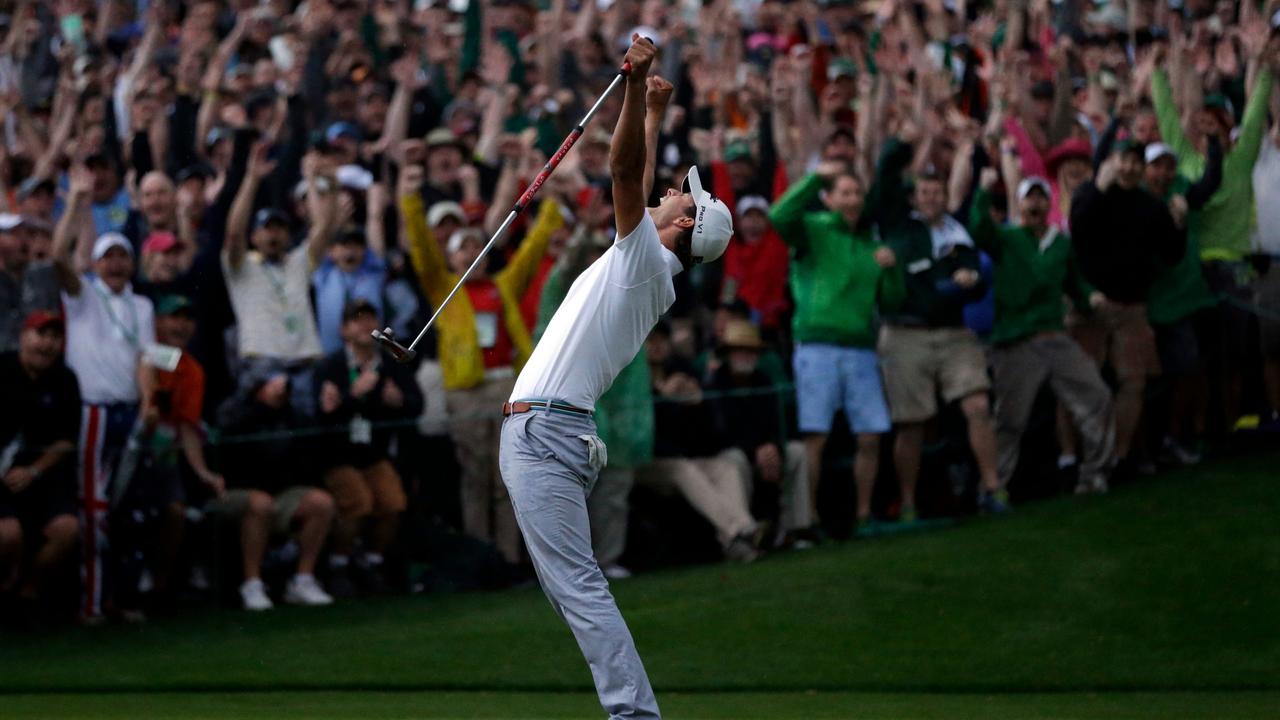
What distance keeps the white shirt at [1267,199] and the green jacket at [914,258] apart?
2675 mm

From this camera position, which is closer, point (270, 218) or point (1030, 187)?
point (270, 218)

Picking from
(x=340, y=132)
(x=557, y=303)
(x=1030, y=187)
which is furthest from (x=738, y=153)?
(x=340, y=132)

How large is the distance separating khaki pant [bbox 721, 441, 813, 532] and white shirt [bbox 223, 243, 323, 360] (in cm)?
304

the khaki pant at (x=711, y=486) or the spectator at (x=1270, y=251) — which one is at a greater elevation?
the spectator at (x=1270, y=251)

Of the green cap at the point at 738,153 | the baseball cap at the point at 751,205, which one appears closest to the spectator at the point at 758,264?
the baseball cap at the point at 751,205

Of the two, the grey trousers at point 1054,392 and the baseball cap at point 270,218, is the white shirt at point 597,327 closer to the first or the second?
the baseball cap at point 270,218

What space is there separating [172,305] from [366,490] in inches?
69.7

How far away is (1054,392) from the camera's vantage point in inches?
533

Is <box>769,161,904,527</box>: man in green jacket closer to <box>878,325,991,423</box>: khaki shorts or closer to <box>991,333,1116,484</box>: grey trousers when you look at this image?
<box>878,325,991,423</box>: khaki shorts

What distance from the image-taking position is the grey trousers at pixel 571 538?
6.61 m

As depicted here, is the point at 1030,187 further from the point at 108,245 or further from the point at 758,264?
the point at 108,245

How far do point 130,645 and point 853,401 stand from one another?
203 inches

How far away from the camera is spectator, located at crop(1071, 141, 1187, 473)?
1358 cm

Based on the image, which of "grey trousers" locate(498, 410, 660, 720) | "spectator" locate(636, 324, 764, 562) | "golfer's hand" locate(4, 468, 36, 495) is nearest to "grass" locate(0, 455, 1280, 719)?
"spectator" locate(636, 324, 764, 562)
